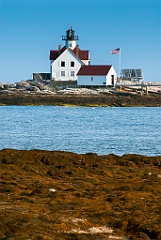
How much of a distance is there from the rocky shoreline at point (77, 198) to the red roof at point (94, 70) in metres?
64.0

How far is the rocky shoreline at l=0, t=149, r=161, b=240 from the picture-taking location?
8.16 m

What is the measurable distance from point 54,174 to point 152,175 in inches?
89.6

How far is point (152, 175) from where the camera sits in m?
13.4

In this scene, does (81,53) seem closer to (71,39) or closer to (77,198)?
(71,39)

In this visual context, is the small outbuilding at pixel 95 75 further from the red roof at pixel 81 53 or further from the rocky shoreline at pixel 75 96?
the red roof at pixel 81 53

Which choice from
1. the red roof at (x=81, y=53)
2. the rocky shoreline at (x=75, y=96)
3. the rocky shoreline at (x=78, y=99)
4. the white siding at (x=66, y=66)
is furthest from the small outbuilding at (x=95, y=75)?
the rocky shoreline at (x=78, y=99)

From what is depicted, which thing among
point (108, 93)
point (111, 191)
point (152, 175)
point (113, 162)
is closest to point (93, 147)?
point (113, 162)

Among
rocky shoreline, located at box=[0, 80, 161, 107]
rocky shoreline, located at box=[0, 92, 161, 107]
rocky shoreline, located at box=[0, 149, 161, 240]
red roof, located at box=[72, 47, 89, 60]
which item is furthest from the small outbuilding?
rocky shoreline, located at box=[0, 149, 161, 240]

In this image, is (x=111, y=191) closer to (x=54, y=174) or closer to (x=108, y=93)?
(x=54, y=174)

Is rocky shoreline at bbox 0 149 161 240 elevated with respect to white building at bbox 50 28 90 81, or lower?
lower

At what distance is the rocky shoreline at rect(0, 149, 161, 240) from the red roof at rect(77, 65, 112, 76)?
64041mm

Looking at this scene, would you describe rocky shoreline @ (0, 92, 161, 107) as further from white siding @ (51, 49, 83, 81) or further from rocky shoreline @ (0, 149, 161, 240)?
rocky shoreline @ (0, 149, 161, 240)

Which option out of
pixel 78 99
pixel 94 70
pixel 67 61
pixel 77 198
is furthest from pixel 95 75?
pixel 77 198

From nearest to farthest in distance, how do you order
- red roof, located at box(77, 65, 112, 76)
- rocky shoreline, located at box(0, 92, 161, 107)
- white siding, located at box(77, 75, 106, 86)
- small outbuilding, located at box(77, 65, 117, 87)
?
rocky shoreline, located at box(0, 92, 161, 107), red roof, located at box(77, 65, 112, 76), small outbuilding, located at box(77, 65, 117, 87), white siding, located at box(77, 75, 106, 86)
